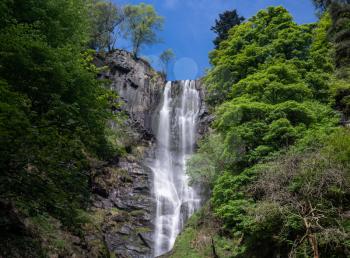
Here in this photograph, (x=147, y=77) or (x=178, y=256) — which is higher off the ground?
(x=147, y=77)

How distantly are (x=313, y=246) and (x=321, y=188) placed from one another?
1983 millimetres

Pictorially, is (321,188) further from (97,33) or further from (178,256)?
(97,33)

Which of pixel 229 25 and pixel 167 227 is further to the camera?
pixel 229 25

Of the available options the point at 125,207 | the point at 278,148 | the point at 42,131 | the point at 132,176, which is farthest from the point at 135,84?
the point at 42,131

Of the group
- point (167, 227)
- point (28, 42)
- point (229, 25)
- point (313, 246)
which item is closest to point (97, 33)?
point (229, 25)

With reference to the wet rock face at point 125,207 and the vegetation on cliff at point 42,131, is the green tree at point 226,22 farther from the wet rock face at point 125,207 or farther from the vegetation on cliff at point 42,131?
the vegetation on cliff at point 42,131

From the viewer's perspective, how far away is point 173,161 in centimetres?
2988

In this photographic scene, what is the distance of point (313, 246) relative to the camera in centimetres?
1084

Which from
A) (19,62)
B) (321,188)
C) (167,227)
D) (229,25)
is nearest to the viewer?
(19,62)

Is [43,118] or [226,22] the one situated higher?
[226,22]

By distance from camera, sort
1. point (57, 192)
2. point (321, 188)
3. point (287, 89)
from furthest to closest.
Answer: point (287, 89) < point (321, 188) < point (57, 192)

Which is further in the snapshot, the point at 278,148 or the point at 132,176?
the point at 132,176

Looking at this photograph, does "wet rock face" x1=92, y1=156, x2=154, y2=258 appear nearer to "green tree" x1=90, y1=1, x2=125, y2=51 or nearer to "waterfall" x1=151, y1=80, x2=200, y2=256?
"waterfall" x1=151, y1=80, x2=200, y2=256

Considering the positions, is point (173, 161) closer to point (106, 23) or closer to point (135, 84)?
point (135, 84)
